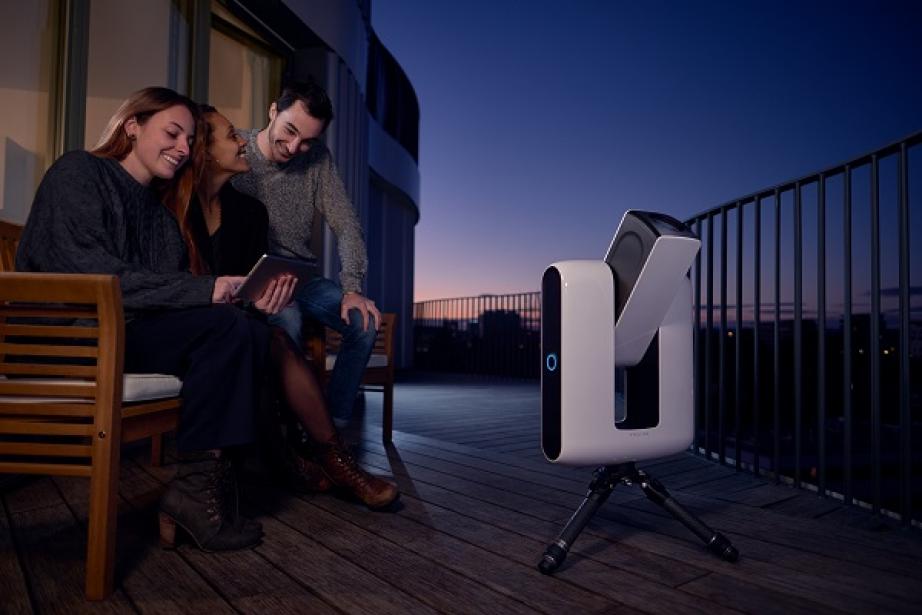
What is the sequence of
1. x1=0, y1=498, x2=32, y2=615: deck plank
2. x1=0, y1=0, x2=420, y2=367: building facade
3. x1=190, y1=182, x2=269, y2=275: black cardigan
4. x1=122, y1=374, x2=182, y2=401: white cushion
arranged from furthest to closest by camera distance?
1. x1=0, y1=0, x2=420, y2=367: building facade
2. x1=190, y1=182, x2=269, y2=275: black cardigan
3. x1=122, y1=374, x2=182, y2=401: white cushion
4. x1=0, y1=498, x2=32, y2=615: deck plank

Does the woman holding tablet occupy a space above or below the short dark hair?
below

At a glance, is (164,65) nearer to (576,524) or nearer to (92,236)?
(92,236)

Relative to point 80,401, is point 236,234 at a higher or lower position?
higher

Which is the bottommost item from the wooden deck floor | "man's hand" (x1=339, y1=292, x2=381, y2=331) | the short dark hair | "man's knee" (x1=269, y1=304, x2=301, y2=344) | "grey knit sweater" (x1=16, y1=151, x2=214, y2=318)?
the wooden deck floor

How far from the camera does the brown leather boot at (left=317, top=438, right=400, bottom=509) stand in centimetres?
155

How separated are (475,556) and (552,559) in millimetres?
193

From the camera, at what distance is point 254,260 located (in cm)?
179

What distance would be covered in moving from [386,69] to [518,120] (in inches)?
212

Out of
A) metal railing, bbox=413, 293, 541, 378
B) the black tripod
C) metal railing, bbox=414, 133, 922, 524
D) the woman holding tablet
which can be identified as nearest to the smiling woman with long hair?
the woman holding tablet

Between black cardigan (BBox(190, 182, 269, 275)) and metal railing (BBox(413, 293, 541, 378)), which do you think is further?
metal railing (BBox(413, 293, 541, 378))

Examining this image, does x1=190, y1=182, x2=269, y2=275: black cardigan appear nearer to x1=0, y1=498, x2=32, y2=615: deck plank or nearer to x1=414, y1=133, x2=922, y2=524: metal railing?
x1=0, y1=498, x2=32, y2=615: deck plank

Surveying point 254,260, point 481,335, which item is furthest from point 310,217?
point 481,335

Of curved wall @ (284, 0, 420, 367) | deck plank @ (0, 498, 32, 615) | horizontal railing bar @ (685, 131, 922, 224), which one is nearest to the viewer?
deck plank @ (0, 498, 32, 615)

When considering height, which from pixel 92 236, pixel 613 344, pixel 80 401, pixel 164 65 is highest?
pixel 164 65
